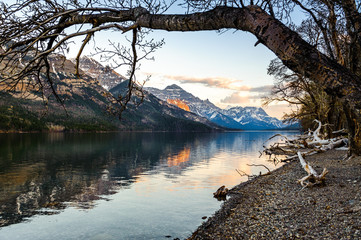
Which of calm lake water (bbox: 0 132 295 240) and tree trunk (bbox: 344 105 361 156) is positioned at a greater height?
tree trunk (bbox: 344 105 361 156)

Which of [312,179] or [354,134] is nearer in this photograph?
[312,179]

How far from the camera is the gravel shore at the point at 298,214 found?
7.80 m

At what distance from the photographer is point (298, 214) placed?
32.9 ft

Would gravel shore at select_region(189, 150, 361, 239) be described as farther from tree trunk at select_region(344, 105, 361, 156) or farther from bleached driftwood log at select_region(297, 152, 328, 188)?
tree trunk at select_region(344, 105, 361, 156)

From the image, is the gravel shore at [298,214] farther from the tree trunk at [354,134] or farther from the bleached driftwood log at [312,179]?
the tree trunk at [354,134]

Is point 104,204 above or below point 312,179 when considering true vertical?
below

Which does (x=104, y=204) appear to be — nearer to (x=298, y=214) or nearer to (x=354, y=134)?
(x=298, y=214)

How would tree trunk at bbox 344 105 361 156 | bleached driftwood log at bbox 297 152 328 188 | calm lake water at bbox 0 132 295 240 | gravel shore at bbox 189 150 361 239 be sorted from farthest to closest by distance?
1. tree trunk at bbox 344 105 361 156
2. calm lake water at bbox 0 132 295 240
3. bleached driftwood log at bbox 297 152 328 188
4. gravel shore at bbox 189 150 361 239

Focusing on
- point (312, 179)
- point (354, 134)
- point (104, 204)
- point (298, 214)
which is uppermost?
point (354, 134)

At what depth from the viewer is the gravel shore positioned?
7.80 metres

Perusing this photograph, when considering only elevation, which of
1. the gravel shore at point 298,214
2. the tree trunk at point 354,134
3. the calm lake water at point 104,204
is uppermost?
the tree trunk at point 354,134

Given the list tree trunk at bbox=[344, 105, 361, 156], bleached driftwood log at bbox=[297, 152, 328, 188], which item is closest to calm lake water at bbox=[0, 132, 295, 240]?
bleached driftwood log at bbox=[297, 152, 328, 188]

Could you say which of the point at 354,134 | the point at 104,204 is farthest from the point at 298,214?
the point at 104,204

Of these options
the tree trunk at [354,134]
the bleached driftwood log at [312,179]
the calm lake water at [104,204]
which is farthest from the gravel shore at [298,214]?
the calm lake water at [104,204]
